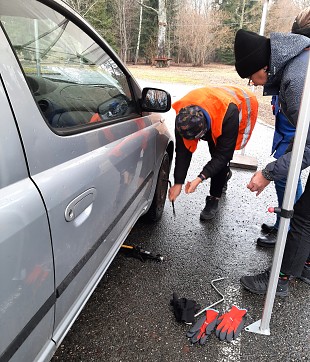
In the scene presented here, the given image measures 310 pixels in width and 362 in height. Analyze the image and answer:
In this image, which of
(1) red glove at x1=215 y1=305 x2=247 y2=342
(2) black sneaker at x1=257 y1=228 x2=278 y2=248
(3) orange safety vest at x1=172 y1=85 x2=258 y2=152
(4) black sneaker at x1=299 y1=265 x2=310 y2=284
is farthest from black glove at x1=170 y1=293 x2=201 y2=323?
(3) orange safety vest at x1=172 y1=85 x2=258 y2=152

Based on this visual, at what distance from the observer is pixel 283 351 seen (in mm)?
1751

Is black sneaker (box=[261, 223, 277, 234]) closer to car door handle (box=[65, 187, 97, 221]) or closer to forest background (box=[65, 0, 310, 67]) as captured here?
car door handle (box=[65, 187, 97, 221])

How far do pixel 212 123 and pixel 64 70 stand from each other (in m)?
1.10

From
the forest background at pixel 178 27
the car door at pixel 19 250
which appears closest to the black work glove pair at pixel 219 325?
the car door at pixel 19 250

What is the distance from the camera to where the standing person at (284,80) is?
5.43 feet

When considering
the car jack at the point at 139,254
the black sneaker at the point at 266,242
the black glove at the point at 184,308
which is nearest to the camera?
the black glove at the point at 184,308

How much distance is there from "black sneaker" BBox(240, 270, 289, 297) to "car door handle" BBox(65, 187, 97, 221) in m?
1.42

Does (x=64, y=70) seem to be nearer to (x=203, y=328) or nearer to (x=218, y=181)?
(x=203, y=328)

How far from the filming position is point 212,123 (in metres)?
2.29

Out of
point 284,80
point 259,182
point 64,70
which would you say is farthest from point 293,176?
point 64,70

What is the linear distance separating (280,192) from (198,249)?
32.0 inches

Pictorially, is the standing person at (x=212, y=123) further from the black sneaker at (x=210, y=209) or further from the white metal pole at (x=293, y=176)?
the white metal pole at (x=293, y=176)

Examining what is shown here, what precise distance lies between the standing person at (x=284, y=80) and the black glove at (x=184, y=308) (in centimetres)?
65

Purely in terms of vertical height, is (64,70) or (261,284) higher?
(64,70)
